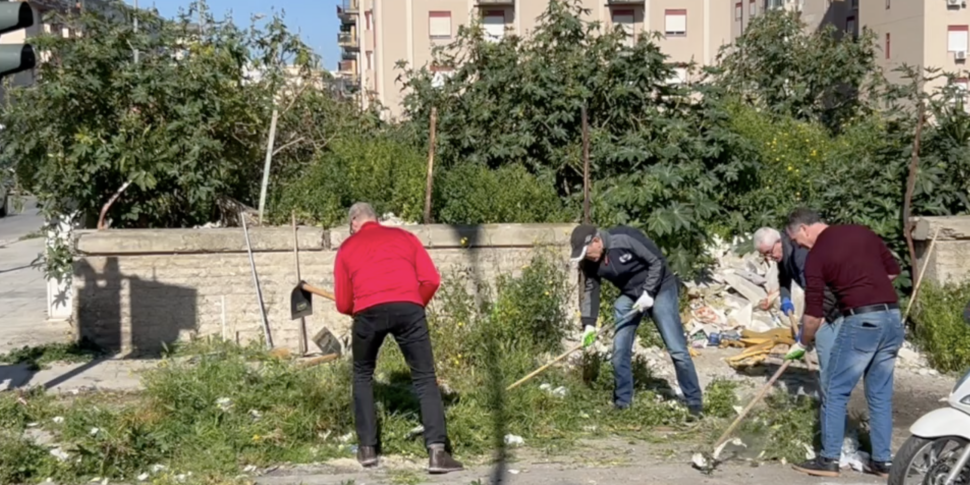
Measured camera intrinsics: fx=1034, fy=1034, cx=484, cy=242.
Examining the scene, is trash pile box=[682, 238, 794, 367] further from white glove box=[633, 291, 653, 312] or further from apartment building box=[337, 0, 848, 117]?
apartment building box=[337, 0, 848, 117]

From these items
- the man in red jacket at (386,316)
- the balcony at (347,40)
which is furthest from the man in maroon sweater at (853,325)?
the balcony at (347,40)

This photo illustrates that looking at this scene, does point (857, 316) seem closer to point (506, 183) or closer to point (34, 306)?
point (506, 183)

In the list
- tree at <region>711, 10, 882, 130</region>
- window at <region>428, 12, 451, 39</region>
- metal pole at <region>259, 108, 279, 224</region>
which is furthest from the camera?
window at <region>428, 12, 451, 39</region>

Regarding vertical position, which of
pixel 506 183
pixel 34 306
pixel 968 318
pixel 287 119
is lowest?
pixel 34 306

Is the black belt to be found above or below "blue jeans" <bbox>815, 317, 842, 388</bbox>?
above

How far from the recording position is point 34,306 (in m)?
13.3

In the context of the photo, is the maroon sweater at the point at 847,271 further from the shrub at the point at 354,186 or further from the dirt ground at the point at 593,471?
the shrub at the point at 354,186

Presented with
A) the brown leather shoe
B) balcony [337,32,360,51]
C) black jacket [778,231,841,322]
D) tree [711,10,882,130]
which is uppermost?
balcony [337,32,360,51]

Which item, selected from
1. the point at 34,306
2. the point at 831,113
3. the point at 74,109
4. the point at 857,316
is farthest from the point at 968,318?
the point at 831,113

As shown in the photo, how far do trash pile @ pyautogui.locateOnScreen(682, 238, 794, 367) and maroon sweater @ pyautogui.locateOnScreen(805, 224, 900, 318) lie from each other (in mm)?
3310

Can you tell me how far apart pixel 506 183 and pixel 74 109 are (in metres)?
4.51

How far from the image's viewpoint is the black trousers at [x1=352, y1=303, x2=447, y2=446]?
6.53 meters

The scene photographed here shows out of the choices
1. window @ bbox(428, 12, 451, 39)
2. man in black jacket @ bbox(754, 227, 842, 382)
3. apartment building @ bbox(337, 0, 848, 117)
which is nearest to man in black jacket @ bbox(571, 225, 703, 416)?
man in black jacket @ bbox(754, 227, 842, 382)

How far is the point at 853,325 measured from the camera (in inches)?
250
